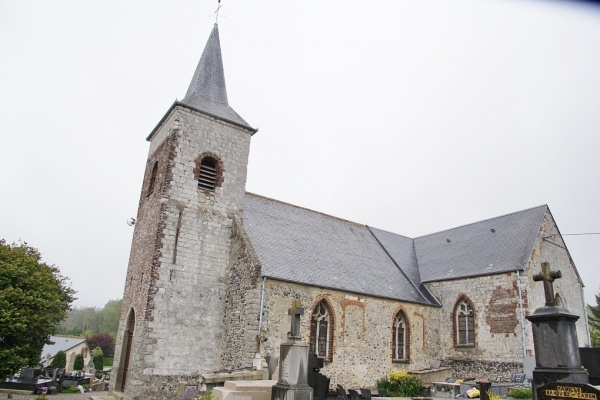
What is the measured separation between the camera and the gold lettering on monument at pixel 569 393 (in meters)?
7.34

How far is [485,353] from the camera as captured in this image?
63.2ft

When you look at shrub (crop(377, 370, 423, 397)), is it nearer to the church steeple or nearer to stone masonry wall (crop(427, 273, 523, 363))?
stone masonry wall (crop(427, 273, 523, 363))

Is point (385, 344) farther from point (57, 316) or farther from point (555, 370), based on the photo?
point (57, 316)

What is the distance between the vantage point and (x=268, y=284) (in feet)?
52.6

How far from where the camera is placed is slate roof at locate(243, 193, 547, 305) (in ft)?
60.5

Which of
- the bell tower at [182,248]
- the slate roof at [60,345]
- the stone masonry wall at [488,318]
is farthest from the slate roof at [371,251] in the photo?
the slate roof at [60,345]

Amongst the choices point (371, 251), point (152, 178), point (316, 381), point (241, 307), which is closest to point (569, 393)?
point (316, 381)

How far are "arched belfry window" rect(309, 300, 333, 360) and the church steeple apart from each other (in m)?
8.56

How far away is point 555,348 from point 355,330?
982 cm

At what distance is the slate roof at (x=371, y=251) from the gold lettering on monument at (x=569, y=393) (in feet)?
32.7

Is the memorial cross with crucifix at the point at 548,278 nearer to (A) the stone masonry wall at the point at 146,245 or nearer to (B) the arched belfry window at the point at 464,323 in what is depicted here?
(B) the arched belfry window at the point at 464,323

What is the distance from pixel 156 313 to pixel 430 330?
13.0 metres

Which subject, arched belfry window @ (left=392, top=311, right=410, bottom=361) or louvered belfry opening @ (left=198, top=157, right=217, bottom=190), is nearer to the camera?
louvered belfry opening @ (left=198, top=157, right=217, bottom=190)

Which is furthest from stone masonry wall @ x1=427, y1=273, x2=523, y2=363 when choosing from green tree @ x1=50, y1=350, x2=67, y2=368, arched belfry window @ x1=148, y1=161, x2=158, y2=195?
green tree @ x1=50, y1=350, x2=67, y2=368
